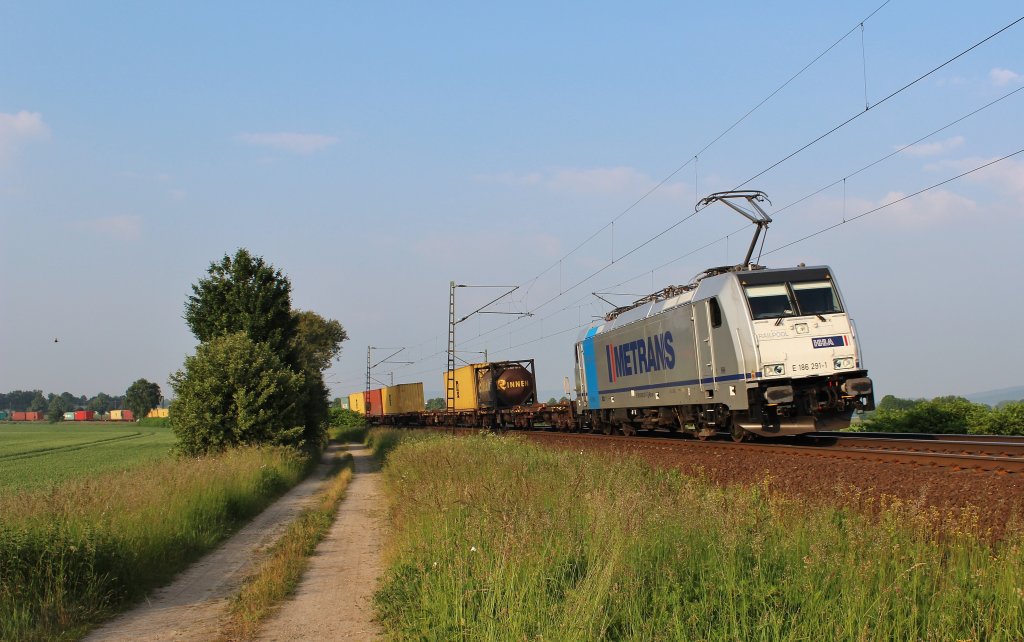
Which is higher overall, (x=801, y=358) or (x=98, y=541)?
(x=801, y=358)

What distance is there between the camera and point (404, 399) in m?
60.0

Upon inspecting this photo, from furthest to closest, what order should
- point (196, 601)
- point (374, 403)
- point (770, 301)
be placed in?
point (374, 403), point (770, 301), point (196, 601)

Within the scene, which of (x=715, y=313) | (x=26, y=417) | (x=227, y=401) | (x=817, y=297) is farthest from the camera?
(x=26, y=417)

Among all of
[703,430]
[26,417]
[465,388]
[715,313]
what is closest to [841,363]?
[715,313]

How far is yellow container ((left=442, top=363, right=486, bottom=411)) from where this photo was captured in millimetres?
43406

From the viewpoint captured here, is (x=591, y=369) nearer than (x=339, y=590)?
No

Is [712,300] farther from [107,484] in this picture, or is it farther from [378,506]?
[107,484]

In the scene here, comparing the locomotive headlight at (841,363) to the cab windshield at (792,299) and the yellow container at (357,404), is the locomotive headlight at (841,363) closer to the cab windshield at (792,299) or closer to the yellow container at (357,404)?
the cab windshield at (792,299)

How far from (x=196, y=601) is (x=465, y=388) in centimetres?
3643

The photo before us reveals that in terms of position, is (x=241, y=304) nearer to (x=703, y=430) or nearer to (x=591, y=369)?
(x=591, y=369)

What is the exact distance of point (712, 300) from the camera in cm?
1755

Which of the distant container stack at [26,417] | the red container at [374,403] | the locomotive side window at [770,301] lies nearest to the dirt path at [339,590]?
the locomotive side window at [770,301]

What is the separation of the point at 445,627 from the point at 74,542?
17.7 ft

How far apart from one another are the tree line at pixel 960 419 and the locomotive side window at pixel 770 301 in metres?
7.43
